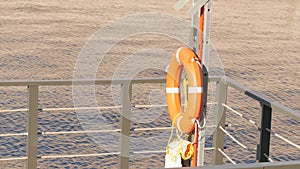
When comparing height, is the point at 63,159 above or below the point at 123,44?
below

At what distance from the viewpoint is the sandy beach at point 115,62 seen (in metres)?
6.98

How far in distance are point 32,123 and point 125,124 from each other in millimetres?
608

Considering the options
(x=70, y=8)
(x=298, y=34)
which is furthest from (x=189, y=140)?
(x=70, y=8)

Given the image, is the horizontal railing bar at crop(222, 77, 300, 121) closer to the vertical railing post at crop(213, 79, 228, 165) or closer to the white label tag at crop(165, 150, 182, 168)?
the vertical railing post at crop(213, 79, 228, 165)

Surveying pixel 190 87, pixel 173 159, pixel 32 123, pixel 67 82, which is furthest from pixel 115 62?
pixel 190 87

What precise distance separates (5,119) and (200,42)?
4.21 metres

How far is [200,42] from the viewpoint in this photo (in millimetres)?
3975

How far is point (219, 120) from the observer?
183 inches

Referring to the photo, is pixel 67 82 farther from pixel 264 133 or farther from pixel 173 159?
pixel 264 133

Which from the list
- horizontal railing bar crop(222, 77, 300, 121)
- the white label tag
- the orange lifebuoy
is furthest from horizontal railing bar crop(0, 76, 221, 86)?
the white label tag

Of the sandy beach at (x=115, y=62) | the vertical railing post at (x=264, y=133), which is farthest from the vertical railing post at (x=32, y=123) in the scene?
the sandy beach at (x=115, y=62)

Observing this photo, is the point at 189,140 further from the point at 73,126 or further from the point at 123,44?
the point at 123,44

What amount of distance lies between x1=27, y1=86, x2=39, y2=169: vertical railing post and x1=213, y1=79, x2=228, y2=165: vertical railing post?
1170 millimetres

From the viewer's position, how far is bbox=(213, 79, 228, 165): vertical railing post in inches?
180
